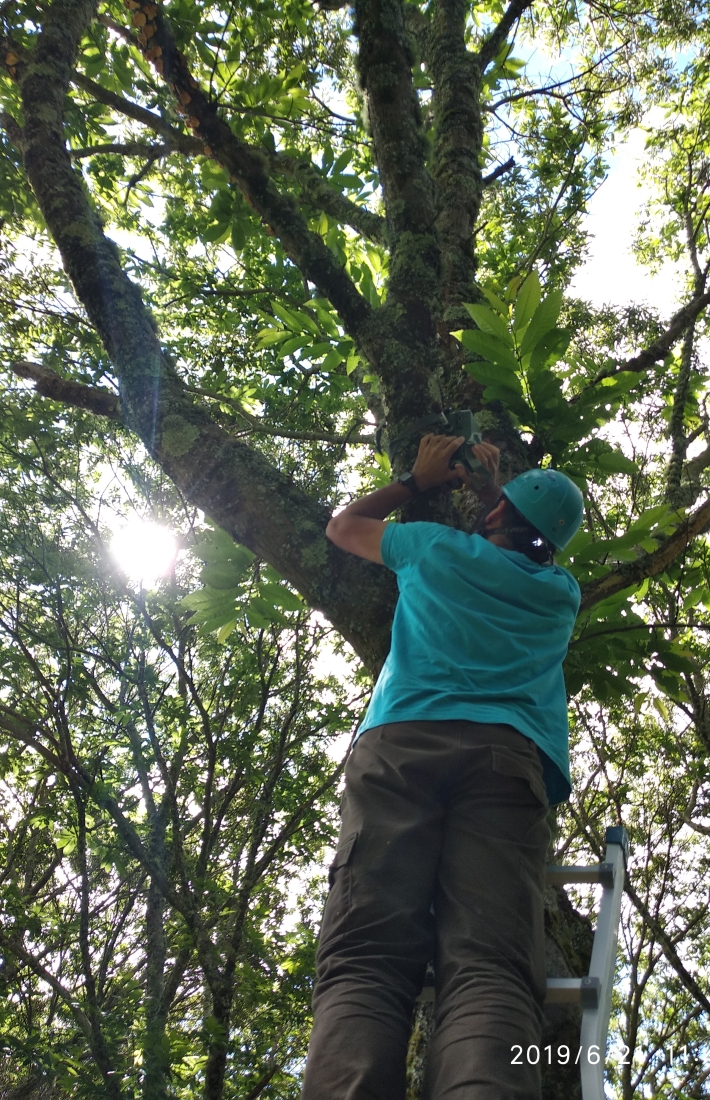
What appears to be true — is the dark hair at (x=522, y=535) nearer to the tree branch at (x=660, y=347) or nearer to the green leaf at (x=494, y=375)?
the green leaf at (x=494, y=375)

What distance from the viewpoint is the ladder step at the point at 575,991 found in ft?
5.50

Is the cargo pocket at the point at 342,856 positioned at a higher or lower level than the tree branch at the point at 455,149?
lower

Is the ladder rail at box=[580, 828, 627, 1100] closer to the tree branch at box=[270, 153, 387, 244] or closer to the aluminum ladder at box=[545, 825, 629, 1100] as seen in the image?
the aluminum ladder at box=[545, 825, 629, 1100]

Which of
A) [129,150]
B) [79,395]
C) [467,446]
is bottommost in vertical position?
[467,446]

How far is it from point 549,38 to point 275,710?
7.46 meters

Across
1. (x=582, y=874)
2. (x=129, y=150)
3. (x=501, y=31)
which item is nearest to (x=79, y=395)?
(x=582, y=874)

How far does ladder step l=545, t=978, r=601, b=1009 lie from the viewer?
1677 mm

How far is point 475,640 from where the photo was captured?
200cm

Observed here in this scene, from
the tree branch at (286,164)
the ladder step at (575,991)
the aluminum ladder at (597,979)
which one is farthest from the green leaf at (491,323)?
the ladder step at (575,991)

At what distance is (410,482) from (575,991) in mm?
1420

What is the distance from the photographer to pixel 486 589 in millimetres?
2098

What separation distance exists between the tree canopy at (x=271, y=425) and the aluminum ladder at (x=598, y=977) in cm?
Answer: 10

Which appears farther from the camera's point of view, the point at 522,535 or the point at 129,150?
the point at 129,150

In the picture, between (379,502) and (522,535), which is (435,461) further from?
(522,535)
